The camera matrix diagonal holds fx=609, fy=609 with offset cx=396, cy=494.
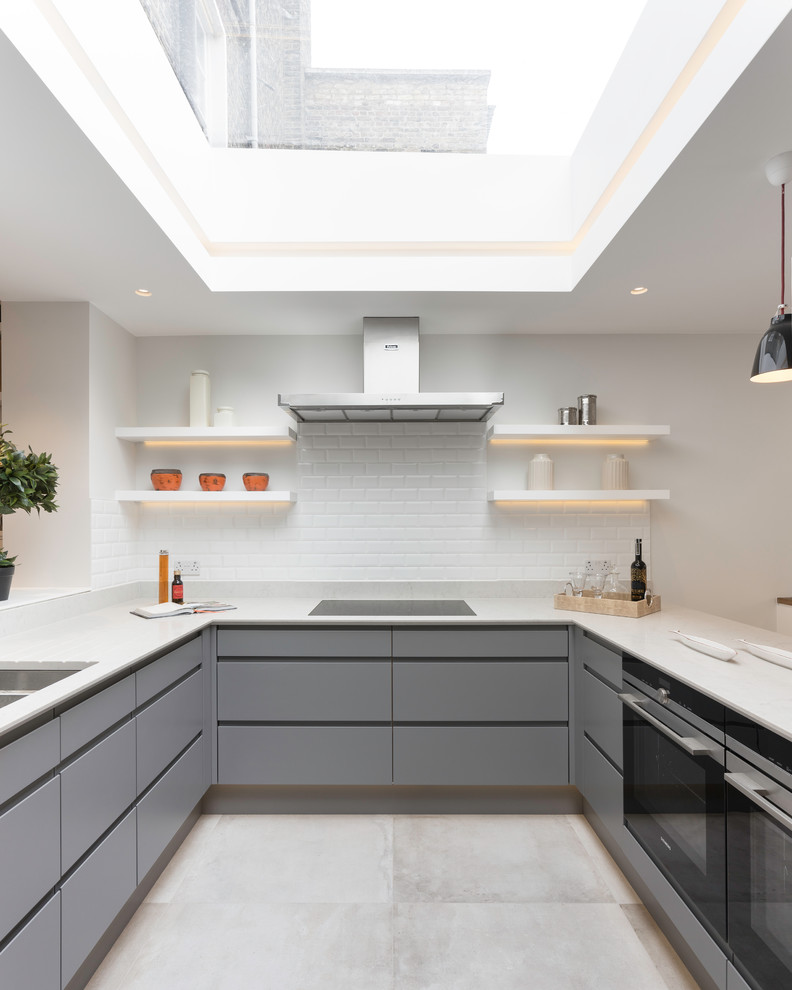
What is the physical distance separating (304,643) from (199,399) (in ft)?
5.16

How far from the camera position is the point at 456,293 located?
2.93 metres

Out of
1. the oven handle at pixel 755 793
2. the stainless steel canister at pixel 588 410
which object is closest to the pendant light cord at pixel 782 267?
the stainless steel canister at pixel 588 410

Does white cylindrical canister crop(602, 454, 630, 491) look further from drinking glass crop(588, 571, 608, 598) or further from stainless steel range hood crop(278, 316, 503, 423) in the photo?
stainless steel range hood crop(278, 316, 503, 423)

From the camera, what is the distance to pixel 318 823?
277cm

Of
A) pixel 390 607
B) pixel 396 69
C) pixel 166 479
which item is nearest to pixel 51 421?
pixel 166 479

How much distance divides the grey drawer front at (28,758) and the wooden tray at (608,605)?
2270 mm

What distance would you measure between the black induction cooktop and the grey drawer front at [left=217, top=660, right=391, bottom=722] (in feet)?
0.86

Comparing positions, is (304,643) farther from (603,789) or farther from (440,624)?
(603,789)

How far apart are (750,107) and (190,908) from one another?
9.89 ft

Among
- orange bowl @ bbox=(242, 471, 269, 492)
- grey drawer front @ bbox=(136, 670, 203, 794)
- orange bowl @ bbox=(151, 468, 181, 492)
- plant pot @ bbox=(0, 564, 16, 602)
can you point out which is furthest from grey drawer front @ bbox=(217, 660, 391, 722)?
orange bowl @ bbox=(151, 468, 181, 492)

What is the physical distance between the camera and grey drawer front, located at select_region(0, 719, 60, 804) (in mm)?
1364

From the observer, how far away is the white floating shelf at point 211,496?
3.37 meters

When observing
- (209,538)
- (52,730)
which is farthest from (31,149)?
(209,538)

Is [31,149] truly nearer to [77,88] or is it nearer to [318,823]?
[77,88]
